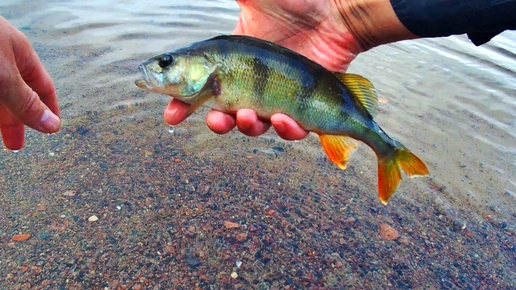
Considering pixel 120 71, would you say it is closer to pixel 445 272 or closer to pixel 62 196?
→ pixel 62 196

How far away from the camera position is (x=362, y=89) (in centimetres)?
277

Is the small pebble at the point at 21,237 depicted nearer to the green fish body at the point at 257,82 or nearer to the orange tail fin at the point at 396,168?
the green fish body at the point at 257,82

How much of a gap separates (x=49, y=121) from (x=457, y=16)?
275 centimetres

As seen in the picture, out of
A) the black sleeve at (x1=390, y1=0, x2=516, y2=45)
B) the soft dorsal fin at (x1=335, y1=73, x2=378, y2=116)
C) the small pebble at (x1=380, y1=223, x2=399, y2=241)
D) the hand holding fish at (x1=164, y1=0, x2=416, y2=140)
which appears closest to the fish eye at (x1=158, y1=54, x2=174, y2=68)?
the soft dorsal fin at (x1=335, y1=73, x2=378, y2=116)

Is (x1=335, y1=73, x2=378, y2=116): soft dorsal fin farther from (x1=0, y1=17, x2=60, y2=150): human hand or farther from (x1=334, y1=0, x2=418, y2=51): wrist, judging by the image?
(x1=0, y1=17, x2=60, y2=150): human hand

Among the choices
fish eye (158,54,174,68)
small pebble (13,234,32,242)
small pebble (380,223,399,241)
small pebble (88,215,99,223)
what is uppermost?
fish eye (158,54,174,68)

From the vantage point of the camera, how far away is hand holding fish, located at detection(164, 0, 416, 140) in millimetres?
3418

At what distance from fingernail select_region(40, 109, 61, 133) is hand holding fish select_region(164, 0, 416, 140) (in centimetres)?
180

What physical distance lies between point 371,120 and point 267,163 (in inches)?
77.3

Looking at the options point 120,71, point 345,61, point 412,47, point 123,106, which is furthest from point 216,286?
point 412,47

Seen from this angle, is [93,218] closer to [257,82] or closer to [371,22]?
[257,82]

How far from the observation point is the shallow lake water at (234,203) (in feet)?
11.0

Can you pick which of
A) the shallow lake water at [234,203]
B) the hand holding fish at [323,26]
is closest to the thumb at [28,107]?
the shallow lake water at [234,203]

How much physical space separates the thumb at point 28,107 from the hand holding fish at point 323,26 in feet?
6.03
